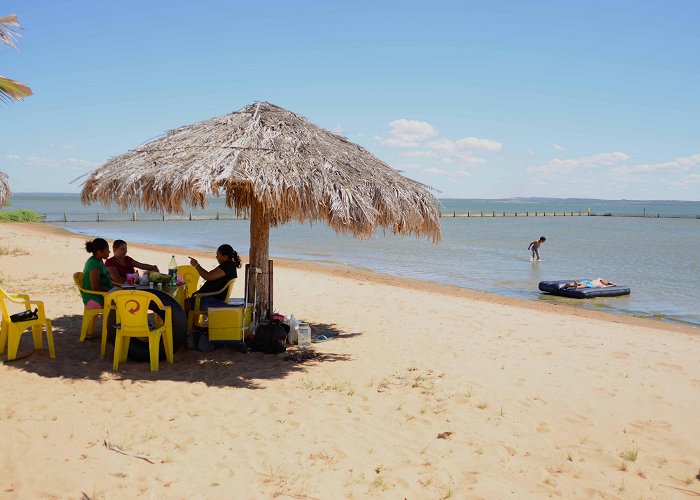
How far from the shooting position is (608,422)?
454 centimetres

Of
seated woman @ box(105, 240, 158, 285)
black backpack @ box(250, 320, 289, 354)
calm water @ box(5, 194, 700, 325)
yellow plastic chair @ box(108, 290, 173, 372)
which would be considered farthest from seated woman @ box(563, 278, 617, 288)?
yellow plastic chair @ box(108, 290, 173, 372)

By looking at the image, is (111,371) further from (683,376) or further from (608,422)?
(683,376)

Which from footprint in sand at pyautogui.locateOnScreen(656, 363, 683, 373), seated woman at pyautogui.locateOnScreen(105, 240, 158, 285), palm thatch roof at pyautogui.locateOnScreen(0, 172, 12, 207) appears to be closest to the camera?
seated woman at pyautogui.locateOnScreen(105, 240, 158, 285)

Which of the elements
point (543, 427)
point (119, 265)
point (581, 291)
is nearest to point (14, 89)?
point (119, 265)

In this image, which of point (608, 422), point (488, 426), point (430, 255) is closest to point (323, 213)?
point (488, 426)

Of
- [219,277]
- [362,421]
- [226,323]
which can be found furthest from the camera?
[219,277]

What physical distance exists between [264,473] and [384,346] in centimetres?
344

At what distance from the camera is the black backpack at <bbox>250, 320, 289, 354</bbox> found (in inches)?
234

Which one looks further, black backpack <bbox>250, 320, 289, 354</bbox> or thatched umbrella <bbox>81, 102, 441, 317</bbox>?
black backpack <bbox>250, 320, 289, 354</bbox>

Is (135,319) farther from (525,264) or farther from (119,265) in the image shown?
(525,264)

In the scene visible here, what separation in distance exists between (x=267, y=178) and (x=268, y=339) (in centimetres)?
186

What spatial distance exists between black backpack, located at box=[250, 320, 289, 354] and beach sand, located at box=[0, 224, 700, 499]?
120 mm

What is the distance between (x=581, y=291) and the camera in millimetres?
13086

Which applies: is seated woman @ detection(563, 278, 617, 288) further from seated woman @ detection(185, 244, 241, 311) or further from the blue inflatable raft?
seated woman @ detection(185, 244, 241, 311)
